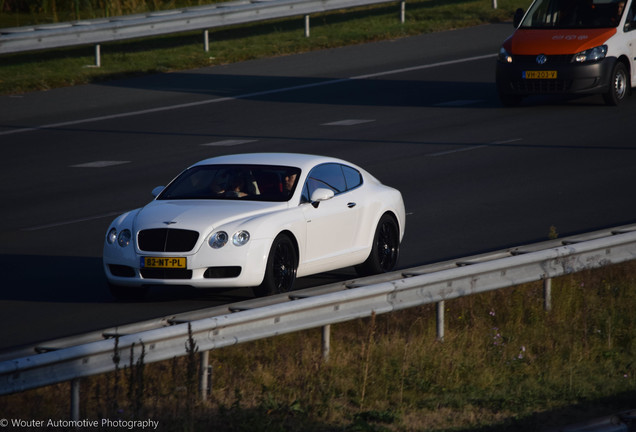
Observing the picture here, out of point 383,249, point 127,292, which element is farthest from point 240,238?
point 383,249

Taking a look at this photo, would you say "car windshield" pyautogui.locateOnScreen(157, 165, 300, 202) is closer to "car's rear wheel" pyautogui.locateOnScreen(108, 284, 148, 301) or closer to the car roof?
the car roof

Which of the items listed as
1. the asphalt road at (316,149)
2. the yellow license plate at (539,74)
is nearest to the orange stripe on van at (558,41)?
the yellow license plate at (539,74)

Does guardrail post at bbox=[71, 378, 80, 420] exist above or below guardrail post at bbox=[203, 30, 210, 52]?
above

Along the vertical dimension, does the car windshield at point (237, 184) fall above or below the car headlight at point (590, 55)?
above

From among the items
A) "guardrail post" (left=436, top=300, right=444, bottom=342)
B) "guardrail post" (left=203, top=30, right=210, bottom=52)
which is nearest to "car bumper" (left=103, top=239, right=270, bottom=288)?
"guardrail post" (left=436, top=300, right=444, bottom=342)

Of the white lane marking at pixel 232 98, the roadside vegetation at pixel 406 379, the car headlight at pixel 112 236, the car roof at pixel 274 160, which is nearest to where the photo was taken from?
the roadside vegetation at pixel 406 379

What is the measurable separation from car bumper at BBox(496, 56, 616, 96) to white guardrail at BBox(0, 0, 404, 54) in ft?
31.2

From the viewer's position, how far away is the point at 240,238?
12.0 meters

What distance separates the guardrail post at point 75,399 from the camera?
26.6ft

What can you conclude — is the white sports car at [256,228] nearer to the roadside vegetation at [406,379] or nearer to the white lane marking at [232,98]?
the roadside vegetation at [406,379]

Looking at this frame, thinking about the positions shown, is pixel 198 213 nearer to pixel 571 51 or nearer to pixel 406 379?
pixel 406 379

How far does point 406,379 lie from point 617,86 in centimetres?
1629

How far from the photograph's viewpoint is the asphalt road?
1412 centimetres

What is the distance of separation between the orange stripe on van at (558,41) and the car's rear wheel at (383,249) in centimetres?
1099
